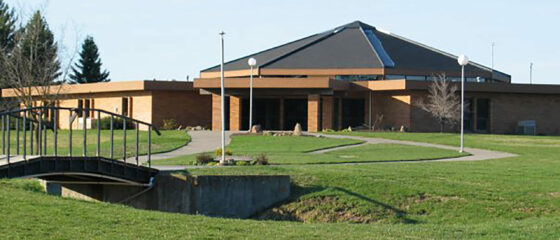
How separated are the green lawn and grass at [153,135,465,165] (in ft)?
10.3

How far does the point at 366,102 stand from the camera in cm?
5644

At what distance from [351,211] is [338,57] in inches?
1581

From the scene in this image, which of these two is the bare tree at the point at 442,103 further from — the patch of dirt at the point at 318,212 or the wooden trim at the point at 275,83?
the patch of dirt at the point at 318,212

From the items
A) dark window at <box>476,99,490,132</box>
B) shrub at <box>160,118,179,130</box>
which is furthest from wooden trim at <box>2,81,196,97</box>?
dark window at <box>476,99,490,132</box>

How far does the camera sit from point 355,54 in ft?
197

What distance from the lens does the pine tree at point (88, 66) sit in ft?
292

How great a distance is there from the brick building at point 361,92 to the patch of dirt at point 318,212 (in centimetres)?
3016

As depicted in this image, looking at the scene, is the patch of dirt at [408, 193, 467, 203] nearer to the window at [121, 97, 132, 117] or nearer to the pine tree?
the window at [121, 97, 132, 117]

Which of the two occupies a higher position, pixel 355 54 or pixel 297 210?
pixel 355 54

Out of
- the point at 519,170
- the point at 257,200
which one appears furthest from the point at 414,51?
the point at 257,200

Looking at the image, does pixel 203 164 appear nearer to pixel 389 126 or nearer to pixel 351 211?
pixel 351 211

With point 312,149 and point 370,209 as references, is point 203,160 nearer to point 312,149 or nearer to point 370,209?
point 370,209

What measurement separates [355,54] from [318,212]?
40.6 meters

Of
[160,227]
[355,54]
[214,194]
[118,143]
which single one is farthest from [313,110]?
[160,227]
